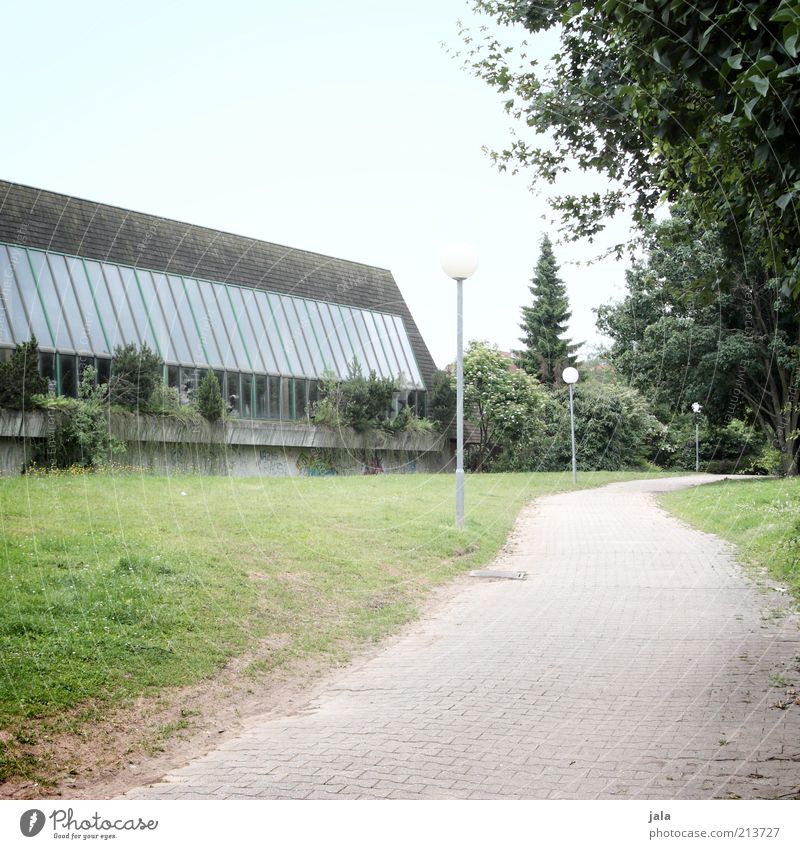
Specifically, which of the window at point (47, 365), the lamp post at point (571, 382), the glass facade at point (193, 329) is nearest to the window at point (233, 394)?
the glass facade at point (193, 329)

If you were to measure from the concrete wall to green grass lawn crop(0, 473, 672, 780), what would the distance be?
0.11 meters

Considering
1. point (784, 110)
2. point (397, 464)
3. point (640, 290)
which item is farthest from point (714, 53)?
point (397, 464)

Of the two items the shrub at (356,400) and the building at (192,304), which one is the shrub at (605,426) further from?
the building at (192,304)

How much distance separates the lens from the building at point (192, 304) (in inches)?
195

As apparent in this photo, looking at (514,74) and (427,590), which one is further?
(427,590)

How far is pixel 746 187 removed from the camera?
4.58 meters

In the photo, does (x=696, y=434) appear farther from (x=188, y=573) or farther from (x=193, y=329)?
(x=188, y=573)

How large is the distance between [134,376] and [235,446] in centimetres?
74

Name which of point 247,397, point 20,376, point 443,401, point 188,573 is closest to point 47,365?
point 20,376

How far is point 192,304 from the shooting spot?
17.3 ft

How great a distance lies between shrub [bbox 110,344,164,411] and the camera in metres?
4.91

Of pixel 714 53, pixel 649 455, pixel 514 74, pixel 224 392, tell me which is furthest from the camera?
pixel 514 74

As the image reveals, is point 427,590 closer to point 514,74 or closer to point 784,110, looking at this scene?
point 514,74

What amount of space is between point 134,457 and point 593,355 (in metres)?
2.65
